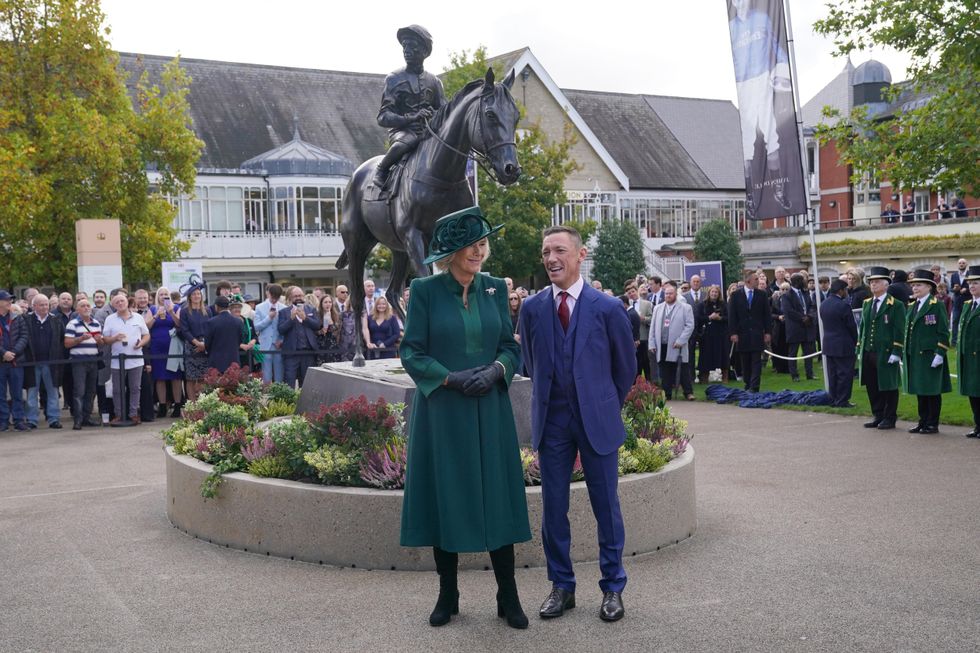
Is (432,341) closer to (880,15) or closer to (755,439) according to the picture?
(755,439)

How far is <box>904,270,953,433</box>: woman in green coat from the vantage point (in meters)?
12.4

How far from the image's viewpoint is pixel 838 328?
595 inches

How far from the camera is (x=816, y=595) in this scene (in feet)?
20.2

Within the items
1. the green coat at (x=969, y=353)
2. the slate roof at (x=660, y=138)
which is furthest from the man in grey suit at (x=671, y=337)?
the slate roof at (x=660, y=138)

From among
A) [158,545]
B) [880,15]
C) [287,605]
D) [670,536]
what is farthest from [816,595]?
[880,15]

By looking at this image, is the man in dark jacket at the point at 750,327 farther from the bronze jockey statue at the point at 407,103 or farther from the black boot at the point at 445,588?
the black boot at the point at 445,588

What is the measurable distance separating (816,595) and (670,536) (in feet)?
4.96

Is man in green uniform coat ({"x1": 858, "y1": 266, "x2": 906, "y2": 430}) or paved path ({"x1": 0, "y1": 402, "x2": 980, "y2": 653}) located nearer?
paved path ({"x1": 0, "y1": 402, "x2": 980, "y2": 653})

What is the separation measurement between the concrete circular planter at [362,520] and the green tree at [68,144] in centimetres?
1943

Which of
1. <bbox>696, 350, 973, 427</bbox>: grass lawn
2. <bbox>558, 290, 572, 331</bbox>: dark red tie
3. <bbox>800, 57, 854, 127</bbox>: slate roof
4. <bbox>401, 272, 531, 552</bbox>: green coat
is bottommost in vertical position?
<bbox>696, 350, 973, 427</bbox>: grass lawn

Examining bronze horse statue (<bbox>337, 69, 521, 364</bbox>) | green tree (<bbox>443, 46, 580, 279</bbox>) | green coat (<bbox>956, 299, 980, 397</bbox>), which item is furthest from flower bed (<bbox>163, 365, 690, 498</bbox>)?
green tree (<bbox>443, 46, 580, 279</bbox>)

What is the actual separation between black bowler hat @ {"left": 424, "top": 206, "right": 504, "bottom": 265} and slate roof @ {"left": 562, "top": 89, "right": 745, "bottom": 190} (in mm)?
51057

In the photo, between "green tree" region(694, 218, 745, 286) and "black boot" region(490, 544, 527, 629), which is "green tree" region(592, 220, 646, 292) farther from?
"black boot" region(490, 544, 527, 629)

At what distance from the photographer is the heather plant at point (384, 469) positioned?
7.18 m
